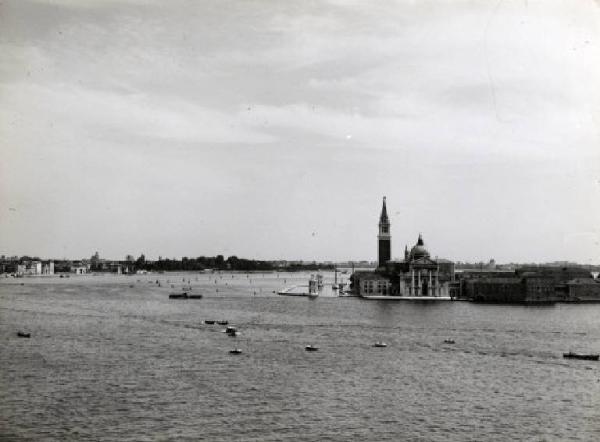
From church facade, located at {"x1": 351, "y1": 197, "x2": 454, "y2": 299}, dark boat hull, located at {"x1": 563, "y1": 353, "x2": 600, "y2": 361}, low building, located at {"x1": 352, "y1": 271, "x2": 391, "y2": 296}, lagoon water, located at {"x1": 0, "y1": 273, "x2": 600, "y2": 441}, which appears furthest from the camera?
low building, located at {"x1": 352, "y1": 271, "x2": 391, "y2": 296}

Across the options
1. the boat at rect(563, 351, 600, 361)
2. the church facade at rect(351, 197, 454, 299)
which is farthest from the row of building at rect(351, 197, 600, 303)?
the boat at rect(563, 351, 600, 361)

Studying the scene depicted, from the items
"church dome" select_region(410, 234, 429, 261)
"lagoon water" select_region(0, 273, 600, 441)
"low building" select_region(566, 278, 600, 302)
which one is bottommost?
"lagoon water" select_region(0, 273, 600, 441)

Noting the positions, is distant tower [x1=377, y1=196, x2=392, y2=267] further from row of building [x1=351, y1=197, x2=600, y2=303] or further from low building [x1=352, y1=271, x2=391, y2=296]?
low building [x1=352, y1=271, x2=391, y2=296]

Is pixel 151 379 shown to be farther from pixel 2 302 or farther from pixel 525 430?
pixel 2 302

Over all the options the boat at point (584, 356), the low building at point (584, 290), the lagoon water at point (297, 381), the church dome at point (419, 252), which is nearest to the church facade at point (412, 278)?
the church dome at point (419, 252)

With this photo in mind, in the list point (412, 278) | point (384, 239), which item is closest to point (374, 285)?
point (412, 278)

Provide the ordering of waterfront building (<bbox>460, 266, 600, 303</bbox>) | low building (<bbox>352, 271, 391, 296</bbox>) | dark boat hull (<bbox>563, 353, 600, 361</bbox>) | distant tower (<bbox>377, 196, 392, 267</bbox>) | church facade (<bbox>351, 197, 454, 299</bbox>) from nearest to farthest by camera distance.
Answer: dark boat hull (<bbox>563, 353, 600, 361</bbox>), waterfront building (<bbox>460, 266, 600, 303</bbox>), church facade (<bbox>351, 197, 454, 299</bbox>), low building (<bbox>352, 271, 391, 296</bbox>), distant tower (<bbox>377, 196, 392, 267</bbox>)

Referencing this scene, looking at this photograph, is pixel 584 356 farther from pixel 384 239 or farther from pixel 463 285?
pixel 384 239
